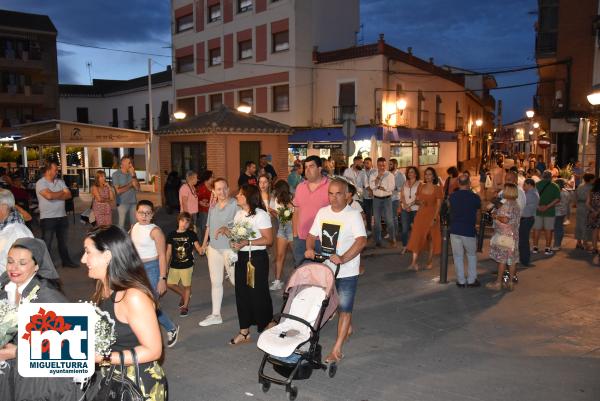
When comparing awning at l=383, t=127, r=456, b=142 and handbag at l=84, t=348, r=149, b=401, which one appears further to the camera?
awning at l=383, t=127, r=456, b=142

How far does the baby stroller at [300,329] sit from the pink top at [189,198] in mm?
5603

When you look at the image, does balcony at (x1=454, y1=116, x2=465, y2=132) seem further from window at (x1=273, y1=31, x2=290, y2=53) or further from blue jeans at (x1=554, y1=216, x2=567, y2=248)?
blue jeans at (x1=554, y1=216, x2=567, y2=248)

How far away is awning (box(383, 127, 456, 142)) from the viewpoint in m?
26.3

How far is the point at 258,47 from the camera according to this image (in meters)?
28.9

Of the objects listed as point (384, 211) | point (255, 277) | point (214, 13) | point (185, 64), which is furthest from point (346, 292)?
point (185, 64)

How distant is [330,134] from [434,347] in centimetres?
2156

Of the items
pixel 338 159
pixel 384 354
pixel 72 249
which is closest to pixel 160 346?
pixel 384 354

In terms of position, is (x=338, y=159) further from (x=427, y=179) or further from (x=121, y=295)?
(x=121, y=295)

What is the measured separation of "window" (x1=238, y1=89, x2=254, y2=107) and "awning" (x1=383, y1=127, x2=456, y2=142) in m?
8.82

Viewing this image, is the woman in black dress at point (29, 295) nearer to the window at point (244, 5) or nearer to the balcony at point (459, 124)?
the window at point (244, 5)

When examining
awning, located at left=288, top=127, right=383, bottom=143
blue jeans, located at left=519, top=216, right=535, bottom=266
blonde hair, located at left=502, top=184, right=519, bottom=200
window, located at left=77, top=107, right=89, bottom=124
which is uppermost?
window, located at left=77, top=107, right=89, bottom=124

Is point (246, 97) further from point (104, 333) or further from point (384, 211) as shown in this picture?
point (104, 333)

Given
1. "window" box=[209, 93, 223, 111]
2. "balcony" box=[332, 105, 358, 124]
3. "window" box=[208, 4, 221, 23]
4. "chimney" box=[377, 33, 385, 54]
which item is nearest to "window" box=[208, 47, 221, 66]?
"window" box=[208, 4, 221, 23]

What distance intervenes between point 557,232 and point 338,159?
16.5 m
